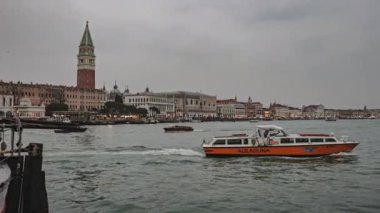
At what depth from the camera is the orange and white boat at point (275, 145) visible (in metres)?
26.8

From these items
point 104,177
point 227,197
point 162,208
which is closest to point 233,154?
point 104,177

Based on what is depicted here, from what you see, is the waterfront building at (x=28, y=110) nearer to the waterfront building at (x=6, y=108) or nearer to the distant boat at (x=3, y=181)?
the waterfront building at (x=6, y=108)

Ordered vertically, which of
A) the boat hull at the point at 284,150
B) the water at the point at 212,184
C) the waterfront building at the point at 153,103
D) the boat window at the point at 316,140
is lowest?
the water at the point at 212,184

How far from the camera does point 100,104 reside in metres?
161

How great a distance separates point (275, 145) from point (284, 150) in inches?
23.4

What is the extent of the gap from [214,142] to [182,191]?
36.8 feet

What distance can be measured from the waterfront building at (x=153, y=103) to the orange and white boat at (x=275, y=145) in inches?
5836

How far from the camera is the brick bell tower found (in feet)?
541

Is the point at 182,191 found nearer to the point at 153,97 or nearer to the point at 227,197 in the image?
the point at 227,197

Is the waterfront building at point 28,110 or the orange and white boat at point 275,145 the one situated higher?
the waterfront building at point 28,110

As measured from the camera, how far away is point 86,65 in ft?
550

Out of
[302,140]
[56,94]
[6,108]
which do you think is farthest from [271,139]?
[56,94]

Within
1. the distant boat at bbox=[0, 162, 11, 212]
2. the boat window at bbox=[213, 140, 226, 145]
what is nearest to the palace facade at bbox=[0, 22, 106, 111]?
the boat window at bbox=[213, 140, 226, 145]

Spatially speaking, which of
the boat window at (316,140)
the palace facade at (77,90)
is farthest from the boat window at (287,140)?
the palace facade at (77,90)
